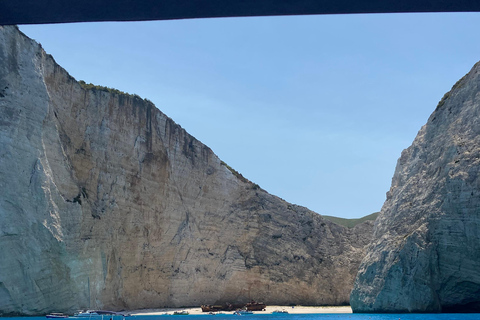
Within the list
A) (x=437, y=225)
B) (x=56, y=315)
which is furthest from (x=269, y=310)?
(x=56, y=315)

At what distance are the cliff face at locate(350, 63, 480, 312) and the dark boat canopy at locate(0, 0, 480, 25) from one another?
35.8 metres

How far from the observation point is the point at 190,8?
4.10 m

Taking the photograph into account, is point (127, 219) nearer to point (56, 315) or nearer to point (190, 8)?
point (56, 315)

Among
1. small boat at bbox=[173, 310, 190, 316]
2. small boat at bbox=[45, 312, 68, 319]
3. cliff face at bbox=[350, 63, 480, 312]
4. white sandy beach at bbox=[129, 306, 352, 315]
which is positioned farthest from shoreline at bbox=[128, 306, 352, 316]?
small boat at bbox=[45, 312, 68, 319]

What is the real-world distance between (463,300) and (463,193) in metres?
8.43

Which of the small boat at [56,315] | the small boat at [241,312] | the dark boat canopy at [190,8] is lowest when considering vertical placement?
the small boat at [241,312]

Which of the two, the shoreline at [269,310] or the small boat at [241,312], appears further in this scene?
the small boat at [241,312]

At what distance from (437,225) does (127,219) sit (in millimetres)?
25605

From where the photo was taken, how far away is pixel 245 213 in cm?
5541

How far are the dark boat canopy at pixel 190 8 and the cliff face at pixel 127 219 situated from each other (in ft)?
112

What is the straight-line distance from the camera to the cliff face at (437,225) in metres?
37.2

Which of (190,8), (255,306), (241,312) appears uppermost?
(190,8)

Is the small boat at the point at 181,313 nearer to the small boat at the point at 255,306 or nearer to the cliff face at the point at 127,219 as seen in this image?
the cliff face at the point at 127,219

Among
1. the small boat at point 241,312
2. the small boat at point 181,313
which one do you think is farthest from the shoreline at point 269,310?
the small boat at point 241,312
